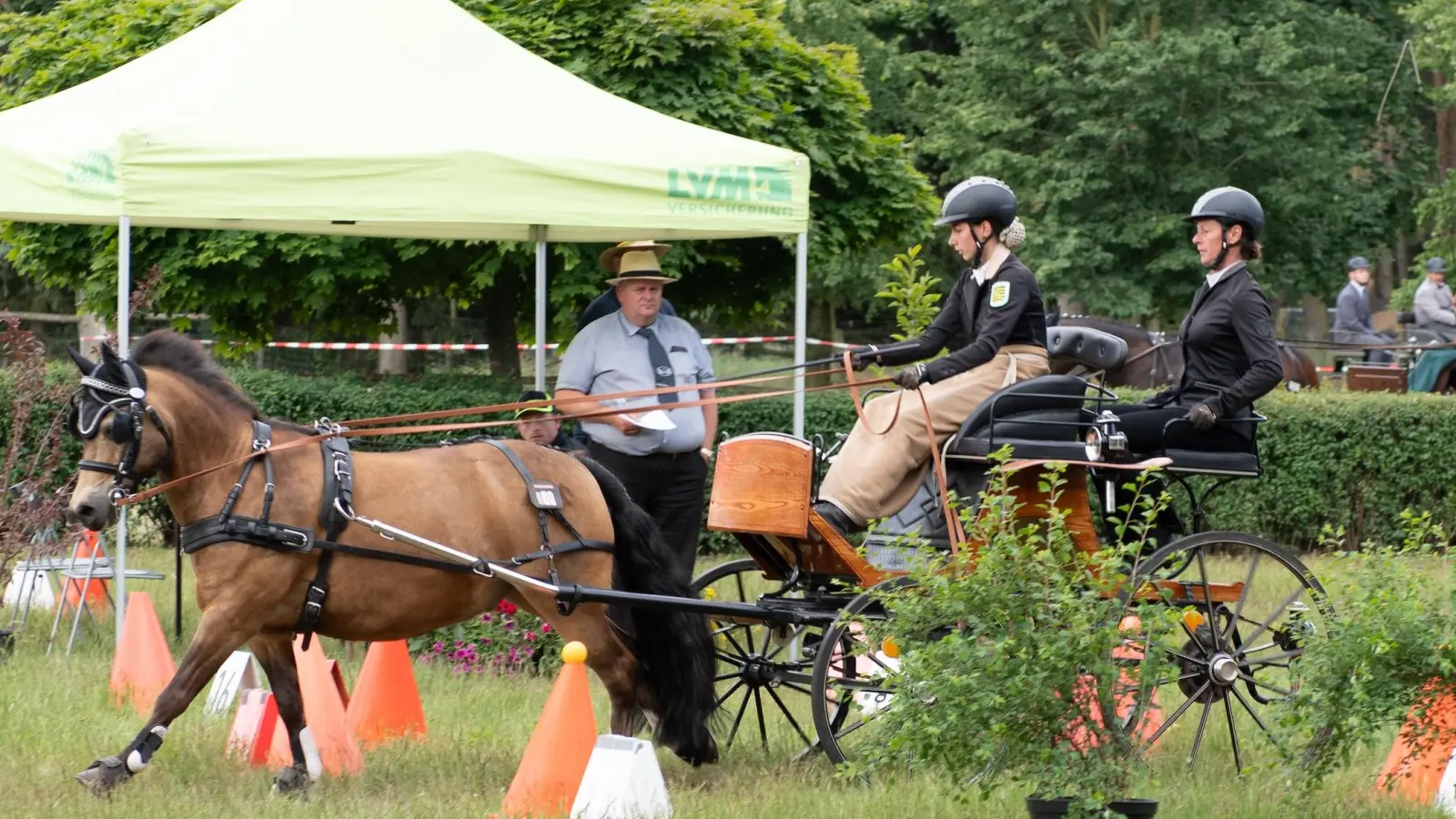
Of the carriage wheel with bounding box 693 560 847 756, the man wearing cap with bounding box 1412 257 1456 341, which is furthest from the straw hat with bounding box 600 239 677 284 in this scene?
the man wearing cap with bounding box 1412 257 1456 341

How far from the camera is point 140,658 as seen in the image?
7883 mm

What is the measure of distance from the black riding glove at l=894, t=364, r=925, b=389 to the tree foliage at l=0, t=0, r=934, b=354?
17.9 ft

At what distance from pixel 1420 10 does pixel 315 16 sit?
1793cm

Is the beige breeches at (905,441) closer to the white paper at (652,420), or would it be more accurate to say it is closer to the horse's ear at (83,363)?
the white paper at (652,420)

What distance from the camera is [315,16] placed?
29.1ft

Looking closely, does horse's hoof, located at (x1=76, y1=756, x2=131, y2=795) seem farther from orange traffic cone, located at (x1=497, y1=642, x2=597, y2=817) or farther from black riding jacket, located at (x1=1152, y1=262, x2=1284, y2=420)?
black riding jacket, located at (x1=1152, y1=262, x2=1284, y2=420)

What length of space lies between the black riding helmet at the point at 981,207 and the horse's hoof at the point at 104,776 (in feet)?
11.6

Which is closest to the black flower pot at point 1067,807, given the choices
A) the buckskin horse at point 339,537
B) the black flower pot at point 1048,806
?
the black flower pot at point 1048,806

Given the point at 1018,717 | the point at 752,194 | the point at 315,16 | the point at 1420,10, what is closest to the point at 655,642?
the point at 1018,717

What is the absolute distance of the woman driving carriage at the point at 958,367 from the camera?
21.7 ft

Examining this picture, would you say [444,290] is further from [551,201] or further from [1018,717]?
[1018,717]

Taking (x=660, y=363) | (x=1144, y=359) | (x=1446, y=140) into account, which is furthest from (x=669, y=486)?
(x=1446, y=140)

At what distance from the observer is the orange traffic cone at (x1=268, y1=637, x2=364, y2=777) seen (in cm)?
650

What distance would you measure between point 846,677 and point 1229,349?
1.95m
